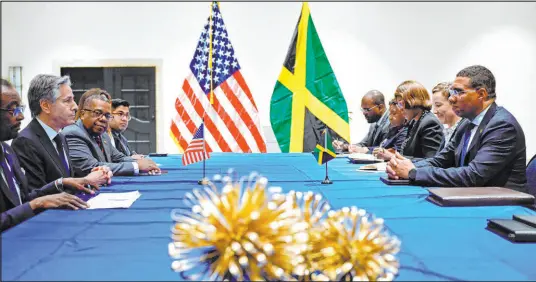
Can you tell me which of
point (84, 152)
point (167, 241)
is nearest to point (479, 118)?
point (167, 241)

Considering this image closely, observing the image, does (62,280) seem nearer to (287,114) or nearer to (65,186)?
(65,186)

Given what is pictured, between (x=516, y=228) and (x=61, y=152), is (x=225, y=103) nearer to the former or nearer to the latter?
(x=61, y=152)

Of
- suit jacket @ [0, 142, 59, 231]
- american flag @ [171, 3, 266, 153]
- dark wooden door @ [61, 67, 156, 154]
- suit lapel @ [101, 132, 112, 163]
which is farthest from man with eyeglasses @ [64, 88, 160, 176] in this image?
dark wooden door @ [61, 67, 156, 154]

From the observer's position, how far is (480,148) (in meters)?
2.55

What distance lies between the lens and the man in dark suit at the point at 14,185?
1894mm

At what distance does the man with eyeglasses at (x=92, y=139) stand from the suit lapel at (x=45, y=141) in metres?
0.54

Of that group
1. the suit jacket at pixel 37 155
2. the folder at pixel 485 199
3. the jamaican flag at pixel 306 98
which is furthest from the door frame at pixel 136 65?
the folder at pixel 485 199

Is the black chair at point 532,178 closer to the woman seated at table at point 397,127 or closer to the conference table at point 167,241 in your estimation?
the conference table at point 167,241

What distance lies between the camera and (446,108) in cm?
400

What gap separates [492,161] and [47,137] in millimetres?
2409

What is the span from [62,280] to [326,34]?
25.2 feet

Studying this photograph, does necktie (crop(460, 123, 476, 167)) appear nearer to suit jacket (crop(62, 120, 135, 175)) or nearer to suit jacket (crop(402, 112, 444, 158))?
suit jacket (crop(402, 112, 444, 158))

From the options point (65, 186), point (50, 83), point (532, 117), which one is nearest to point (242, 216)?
point (65, 186)

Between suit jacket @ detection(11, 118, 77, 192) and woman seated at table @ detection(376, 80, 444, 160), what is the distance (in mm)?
2499
